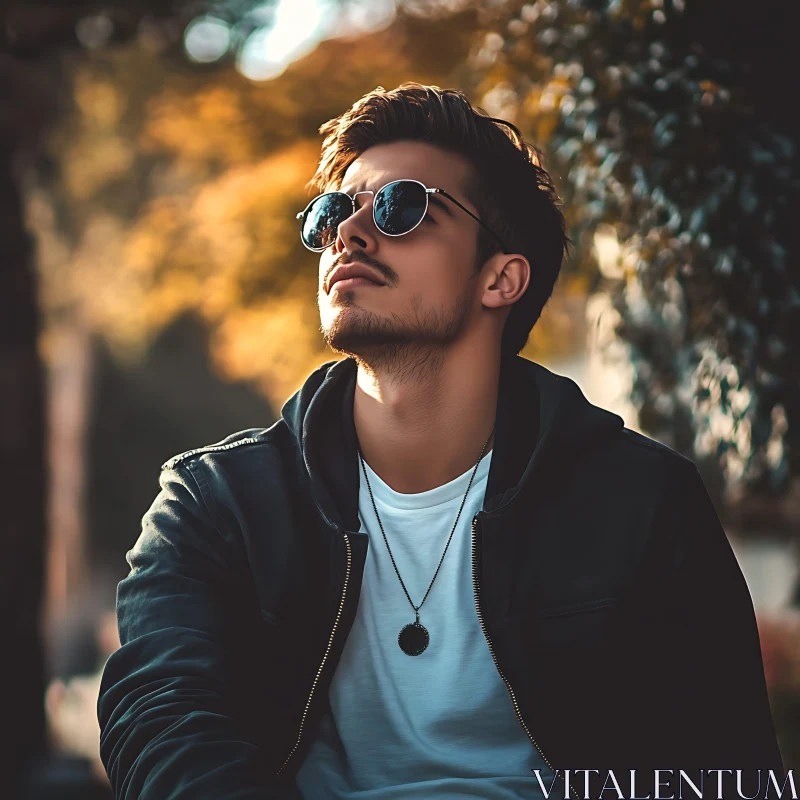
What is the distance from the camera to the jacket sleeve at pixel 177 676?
225 centimetres

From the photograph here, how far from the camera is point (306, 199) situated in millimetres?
8938

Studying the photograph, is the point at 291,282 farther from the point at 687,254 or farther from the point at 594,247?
the point at 687,254

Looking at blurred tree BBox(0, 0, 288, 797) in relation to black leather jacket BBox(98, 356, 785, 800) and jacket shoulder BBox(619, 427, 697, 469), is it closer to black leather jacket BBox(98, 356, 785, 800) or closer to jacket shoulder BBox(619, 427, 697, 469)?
black leather jacket BBox(98, 356, 785, 800)

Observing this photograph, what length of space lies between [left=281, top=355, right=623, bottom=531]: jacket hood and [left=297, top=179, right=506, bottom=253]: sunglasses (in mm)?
419

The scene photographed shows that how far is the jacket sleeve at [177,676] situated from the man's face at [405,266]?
0.68 metres

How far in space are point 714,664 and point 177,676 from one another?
1397 millimetres

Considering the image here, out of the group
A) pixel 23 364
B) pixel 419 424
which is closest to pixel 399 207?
pixel 419 424

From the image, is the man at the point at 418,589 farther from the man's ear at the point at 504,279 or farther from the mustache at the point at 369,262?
the man's ear at the point at 504,279

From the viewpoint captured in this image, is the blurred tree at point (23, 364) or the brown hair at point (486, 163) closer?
the brown hair at point (486, 163)

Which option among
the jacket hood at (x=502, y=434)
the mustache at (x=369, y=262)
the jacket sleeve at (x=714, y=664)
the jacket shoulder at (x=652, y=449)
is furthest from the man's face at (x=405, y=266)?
the jacket sleeve at (x=714, y=664)

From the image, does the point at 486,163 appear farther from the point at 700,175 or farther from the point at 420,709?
the point at 420,709

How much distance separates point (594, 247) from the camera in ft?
15.4

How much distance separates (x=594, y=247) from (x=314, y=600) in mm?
2634

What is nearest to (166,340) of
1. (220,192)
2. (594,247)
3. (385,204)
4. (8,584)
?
(220,192)
